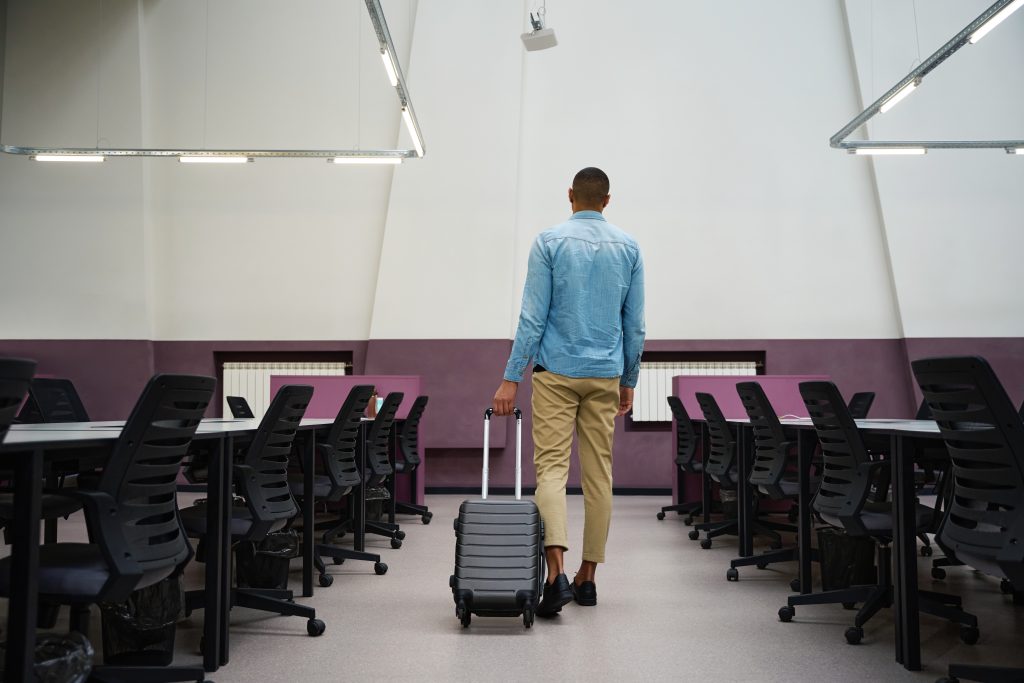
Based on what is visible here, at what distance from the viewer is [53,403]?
15.4 ft

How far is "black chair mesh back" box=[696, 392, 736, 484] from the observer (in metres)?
5.15

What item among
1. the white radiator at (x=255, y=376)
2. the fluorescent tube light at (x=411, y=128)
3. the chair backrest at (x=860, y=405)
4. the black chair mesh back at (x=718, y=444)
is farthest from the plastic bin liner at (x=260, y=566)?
the white radiator at (x=255, y=376)

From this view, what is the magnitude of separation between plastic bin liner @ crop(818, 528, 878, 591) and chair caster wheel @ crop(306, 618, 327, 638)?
209cm

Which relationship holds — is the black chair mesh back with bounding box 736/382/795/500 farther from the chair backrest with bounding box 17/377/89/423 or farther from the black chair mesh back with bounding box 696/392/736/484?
the chair backrest with bounding box 17/377/89/423

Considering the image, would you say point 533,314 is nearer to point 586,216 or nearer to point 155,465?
point 586,216

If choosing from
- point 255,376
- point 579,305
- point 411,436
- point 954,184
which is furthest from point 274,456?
point 954,184

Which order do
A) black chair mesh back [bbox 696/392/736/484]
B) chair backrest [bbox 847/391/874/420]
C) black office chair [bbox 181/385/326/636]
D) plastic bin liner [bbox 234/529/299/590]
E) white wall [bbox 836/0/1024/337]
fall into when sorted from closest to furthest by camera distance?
black office chair [bbox 181/385/326/636]
plastic bin liner [bbox 234/529/299/590]
black chair mesh back [bbox 696/392/736/484]
chair backrest [bbox 847/391/874/420]
white wall [bbox 836/0/1024/337]

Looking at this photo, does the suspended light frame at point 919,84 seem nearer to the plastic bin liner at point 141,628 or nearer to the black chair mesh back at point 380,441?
the black chair mesh back at point 380,441

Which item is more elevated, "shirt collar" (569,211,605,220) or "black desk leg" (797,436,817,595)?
"shirt collar" (569,211,605,220)

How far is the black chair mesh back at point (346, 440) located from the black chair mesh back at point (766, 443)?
1963 millimetres

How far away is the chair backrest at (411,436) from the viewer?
20.2 feet

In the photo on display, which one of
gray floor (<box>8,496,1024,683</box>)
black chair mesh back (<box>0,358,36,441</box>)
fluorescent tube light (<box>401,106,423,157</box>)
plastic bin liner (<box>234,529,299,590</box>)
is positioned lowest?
gray floor (<box>8,496,1024,683</box>)

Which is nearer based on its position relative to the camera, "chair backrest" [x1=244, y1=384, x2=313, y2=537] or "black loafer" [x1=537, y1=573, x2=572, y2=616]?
"chair backrest" [x1=244, y1=384, x2=313, y2=537]

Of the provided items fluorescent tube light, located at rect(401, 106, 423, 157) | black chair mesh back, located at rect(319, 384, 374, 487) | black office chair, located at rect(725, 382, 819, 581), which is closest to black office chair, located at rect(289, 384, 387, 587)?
black chair mesh back, located at rect(319, 384, 374, 487)
